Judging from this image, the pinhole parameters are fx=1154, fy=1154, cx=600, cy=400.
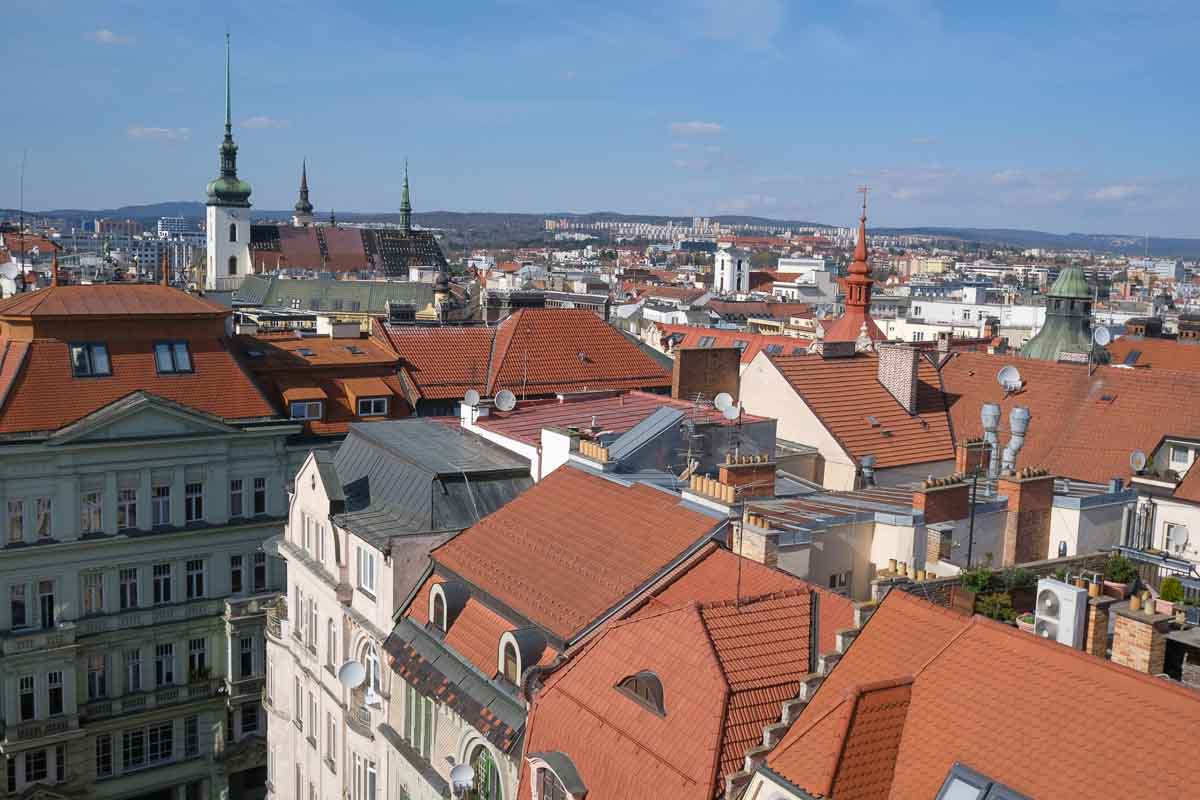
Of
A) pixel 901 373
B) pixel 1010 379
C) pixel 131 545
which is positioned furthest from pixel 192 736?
pixel 1010 379

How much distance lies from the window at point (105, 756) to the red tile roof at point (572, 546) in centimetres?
2296

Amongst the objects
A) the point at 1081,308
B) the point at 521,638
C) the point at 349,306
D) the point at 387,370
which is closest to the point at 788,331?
the point at 349,306

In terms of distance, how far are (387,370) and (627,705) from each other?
103ft

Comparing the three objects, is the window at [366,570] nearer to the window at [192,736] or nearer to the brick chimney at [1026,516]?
the brick chimney at [1026,516]

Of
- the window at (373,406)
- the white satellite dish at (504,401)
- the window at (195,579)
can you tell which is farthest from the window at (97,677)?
the white satellite dish at (504,401)

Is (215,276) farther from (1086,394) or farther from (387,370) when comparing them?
(1086,394)

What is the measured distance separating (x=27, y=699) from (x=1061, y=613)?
34.4 meters

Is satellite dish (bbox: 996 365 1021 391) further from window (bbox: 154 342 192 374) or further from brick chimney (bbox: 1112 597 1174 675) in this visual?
window (bbox: 154 342 192 374)

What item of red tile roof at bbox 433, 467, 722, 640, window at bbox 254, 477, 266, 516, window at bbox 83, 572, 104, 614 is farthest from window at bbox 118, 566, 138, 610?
red tile roof at bbox 433, 467, 722, 640

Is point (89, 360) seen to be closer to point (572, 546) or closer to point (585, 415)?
point (585, 415)

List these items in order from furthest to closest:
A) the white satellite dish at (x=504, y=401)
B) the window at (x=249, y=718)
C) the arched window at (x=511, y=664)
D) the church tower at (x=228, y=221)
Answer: the church tower at (x=228, y=221) < the window at (x=249, y=718) < the white satellite dish at (x=504, y=401) < the arched window at (x=511, y=664)

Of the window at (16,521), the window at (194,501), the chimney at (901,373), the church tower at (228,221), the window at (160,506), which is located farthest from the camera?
the church tower at (228,221)

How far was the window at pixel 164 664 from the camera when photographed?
41906mm

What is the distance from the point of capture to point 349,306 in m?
109
